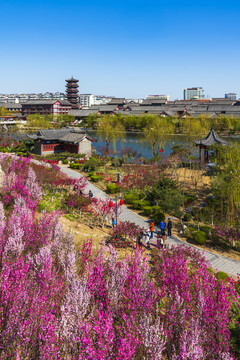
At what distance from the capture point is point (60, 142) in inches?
1435

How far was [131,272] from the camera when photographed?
7.68 meters

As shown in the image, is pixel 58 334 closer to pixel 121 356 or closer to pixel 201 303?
pixel 121 356

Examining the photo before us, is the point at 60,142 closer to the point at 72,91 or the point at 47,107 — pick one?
the point at 47,107

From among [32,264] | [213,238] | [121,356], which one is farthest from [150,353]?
[213,238]

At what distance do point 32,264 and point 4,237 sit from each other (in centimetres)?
164

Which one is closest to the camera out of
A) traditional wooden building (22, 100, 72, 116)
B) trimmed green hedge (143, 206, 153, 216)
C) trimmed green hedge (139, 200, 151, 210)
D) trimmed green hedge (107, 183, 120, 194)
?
trimmed green hedge (143, 206, 153, 216)

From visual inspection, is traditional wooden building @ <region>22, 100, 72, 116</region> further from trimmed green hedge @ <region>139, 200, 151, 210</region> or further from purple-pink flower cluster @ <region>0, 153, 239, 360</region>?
purple-pink flower cluster @ <region>0, 153, 239, 360</region>

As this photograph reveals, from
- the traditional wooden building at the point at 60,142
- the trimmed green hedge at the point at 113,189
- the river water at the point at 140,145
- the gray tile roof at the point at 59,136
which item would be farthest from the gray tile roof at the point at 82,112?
the trimmed green hedge at the point at 113,189

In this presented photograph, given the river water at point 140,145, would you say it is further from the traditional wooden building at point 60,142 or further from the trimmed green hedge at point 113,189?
the trimmed green hedge at point 113,189

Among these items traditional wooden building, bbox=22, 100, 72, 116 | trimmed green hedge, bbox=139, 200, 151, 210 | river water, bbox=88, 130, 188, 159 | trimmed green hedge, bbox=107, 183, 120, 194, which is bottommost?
trimmed green hedge, bbox=139, 200, 151, 210

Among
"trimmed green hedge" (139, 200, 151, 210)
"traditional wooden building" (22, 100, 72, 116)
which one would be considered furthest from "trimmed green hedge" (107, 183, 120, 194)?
"traditional wooden building" (22, 100, 72, 116)

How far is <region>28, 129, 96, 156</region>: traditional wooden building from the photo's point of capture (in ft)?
114

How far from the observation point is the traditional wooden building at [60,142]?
34.6 meters

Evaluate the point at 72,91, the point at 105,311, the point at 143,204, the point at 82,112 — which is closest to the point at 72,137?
the point at 143,204
